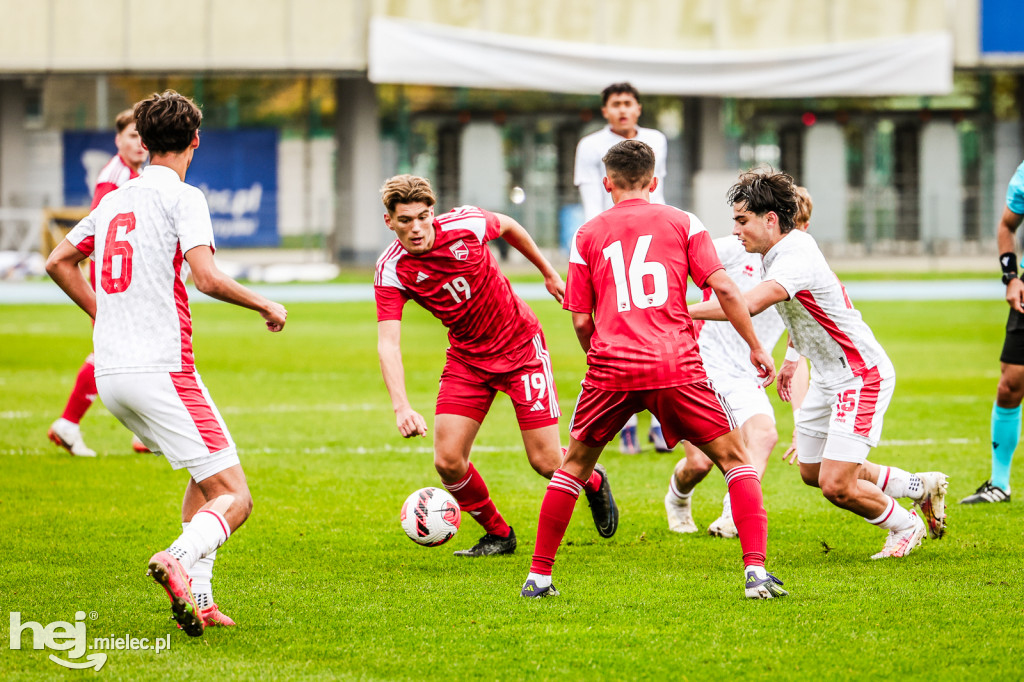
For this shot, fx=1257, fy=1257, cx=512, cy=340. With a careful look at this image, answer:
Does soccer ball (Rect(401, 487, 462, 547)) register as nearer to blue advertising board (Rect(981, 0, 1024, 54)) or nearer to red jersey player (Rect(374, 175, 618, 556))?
red jersey player (Rect(374, 175, 618, 556))

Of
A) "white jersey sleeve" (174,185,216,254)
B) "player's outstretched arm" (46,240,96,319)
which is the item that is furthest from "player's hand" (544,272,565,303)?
"player's outstretched arm" (46,240,96,319)

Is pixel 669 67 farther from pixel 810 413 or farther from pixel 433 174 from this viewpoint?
pixel 810 413

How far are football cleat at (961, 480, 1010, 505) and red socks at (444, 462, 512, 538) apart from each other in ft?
9.57

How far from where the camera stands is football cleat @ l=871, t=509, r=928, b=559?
20.1 ft

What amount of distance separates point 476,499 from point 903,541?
211 centimetres

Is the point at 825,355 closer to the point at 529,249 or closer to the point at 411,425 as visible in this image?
the point at 529,249

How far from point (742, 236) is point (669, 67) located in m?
25.8

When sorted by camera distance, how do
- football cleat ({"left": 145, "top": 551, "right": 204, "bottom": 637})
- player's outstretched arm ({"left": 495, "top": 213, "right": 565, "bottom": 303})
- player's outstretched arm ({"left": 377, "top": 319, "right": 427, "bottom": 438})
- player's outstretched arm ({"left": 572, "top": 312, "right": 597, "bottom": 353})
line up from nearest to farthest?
1. football cleat ({"left": 145, "top": 551, "right": 204, "bottom": 637})
2. player's outstretched arm ({"left": 572, "top": 312, "right": 597, "bottom": 353})
3. player's outstretched arm ({"left": 377, "top": 319, "right": 427, "bottom": 438})
4. player's outstretched arm ({"left": 495, "top": 213, "right": 565, "bottom": 303})

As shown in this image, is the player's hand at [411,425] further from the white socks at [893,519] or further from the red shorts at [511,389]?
the white socks at [893,519]

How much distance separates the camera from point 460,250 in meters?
6.18

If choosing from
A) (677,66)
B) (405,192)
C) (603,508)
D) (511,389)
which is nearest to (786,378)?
(603,508)

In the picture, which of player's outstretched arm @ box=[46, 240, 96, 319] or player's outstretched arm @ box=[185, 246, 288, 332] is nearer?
player's outstretched arm @ box=[185, 246, 288, 332]

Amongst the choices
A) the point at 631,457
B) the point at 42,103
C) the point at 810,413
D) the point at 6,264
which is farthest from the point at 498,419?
the point at 42,103

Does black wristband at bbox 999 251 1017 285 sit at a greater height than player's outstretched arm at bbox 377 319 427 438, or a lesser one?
greater
